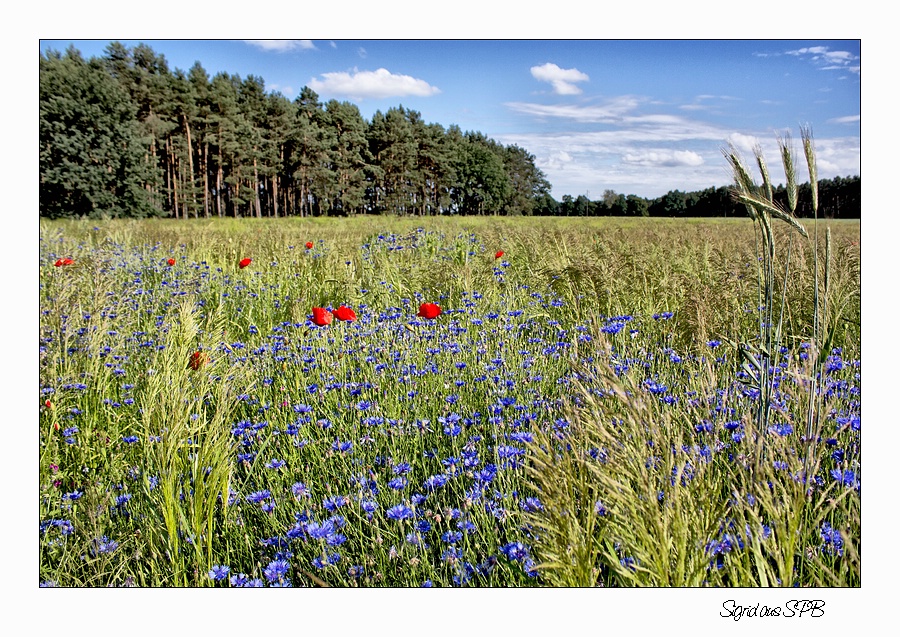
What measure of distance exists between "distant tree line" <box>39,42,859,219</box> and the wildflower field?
665mm

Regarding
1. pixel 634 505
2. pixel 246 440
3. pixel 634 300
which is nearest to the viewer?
pixel 634 505

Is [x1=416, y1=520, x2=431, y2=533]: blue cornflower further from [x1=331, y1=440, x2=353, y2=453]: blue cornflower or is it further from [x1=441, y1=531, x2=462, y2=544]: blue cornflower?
[x1=331, y1=440, x2=353, y2=453]: blue cornflower

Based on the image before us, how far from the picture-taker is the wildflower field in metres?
1.28

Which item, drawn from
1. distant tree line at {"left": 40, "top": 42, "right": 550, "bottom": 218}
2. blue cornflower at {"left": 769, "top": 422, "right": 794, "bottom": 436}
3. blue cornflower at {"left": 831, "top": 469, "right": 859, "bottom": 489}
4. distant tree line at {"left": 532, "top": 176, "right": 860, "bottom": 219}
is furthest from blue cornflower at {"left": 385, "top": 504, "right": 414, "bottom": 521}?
distant tree line at {"left": 40, "top": 42, "right": 550, "bottom": 218}

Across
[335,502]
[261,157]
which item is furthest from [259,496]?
[261,157]

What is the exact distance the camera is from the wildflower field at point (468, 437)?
1281mm

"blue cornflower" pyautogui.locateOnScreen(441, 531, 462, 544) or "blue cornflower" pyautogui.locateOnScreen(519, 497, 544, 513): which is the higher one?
"blue cornflower" pyautogui.locateOnScreen(519, 497, 544, 513)

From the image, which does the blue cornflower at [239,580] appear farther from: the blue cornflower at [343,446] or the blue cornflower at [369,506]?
the blue cornflower at [343,446]

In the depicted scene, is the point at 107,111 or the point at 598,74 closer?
the point at 598,74

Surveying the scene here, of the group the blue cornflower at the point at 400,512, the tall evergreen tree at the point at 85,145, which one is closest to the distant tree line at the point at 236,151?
the tall evergreen tree at the point at 85,145
